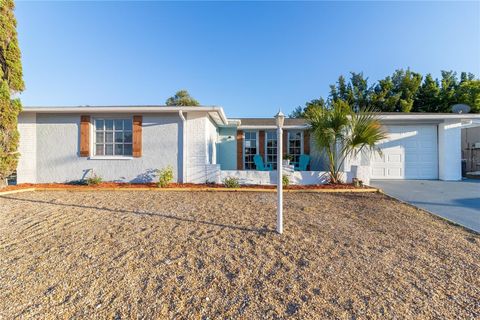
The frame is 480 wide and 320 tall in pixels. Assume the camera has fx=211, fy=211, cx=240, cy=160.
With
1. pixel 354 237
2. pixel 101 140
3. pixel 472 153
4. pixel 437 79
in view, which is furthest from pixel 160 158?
pixel 437 79

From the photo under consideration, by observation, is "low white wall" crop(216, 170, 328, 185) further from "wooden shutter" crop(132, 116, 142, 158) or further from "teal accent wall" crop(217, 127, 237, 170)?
"teal accent wall" crop(217, 127, 237, 170)

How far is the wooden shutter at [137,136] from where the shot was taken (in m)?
7.84

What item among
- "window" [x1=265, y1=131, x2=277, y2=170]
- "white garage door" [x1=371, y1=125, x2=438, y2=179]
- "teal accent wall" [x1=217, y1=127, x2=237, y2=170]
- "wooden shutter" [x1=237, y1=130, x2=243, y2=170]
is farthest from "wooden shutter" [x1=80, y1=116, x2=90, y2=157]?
"white garage door" [x1=371, y1=125, x2=438, y2=179]

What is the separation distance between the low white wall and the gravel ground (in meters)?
3.29

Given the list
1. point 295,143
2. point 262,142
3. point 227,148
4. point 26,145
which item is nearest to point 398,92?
point 295,143

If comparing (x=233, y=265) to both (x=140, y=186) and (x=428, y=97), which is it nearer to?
(x=140, y=186)

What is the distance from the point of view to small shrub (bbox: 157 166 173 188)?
290 inches

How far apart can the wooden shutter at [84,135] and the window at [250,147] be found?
7.31 m

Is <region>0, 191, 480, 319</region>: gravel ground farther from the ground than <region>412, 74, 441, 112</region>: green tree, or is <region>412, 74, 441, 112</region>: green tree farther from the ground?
<region>412, 74, 441, 112</region>: green tree

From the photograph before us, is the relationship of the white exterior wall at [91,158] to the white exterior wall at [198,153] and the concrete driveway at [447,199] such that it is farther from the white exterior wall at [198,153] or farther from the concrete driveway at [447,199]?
the concrete driveway at [447,199]

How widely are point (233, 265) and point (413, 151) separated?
34.8ft

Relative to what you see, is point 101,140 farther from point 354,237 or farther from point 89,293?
point 354,237

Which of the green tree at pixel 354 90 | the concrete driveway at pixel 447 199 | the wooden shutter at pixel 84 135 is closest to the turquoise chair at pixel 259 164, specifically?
the concrete driveway at pixel 447 199

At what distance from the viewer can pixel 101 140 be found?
8141mm
